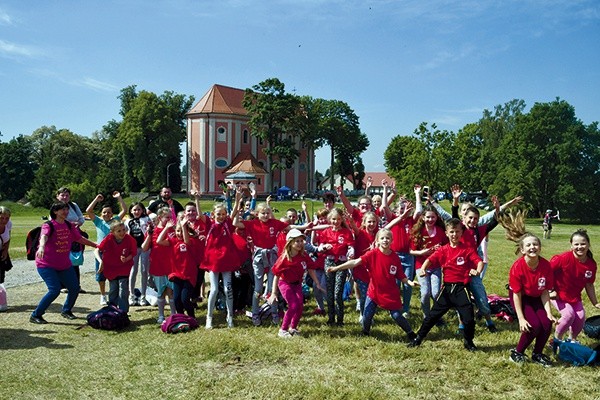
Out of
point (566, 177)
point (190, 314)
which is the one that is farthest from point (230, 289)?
point (566, 177)

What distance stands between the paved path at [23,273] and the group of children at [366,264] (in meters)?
4.05

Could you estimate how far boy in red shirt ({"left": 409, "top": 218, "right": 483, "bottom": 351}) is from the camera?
19.7 ft

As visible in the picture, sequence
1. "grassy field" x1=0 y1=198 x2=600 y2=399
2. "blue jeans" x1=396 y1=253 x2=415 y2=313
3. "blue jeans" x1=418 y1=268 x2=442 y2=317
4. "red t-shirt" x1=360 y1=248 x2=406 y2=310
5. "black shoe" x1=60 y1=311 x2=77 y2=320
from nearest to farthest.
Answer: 1. "grassy field" x1=0 y1=198 x2=600 y2=399
2. "red t-shirt" x1=360 y1=248 x2=406 y2=310
3. "blue jeans" x1=418 y1=268 x2=442 y2=317
4. "blue jeans" x1=396 y1=253 x2=415 y2=313
5. "black shoe" x1=60 y1=311 x2=77 y2=320

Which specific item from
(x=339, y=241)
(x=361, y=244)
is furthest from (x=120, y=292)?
(x=361, y=244)

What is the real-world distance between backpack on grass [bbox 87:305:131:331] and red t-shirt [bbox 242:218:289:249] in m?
2.34

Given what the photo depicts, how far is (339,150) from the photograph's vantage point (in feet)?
259

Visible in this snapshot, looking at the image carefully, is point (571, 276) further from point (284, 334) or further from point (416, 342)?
point (284, 334)

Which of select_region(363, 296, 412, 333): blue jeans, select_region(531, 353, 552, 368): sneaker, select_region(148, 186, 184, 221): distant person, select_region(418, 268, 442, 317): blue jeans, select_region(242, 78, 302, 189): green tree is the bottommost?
select_region(531, 353, 552, 368): sneaker

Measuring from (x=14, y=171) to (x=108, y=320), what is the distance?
7293 centimetres

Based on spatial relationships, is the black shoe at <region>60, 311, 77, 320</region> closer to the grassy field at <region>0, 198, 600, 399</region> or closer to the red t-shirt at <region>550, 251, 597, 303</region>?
the grassy field at <region>0, 198, 600, 399</region>

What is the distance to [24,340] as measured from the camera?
22.0 feet

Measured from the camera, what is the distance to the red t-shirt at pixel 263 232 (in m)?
8.05

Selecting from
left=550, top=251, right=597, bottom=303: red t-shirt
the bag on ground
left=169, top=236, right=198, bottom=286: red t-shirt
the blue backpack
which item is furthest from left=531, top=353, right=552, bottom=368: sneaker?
left=169, top=236, right=198, bottom=286: red t-shirt

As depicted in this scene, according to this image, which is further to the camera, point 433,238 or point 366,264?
point 433,238
